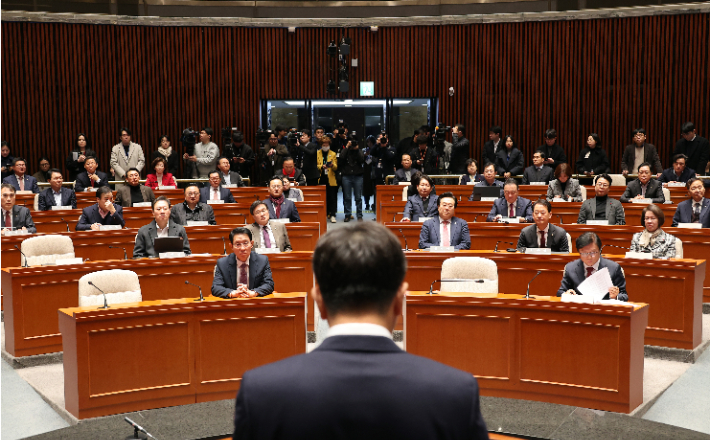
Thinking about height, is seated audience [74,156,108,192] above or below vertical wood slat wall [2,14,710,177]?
below

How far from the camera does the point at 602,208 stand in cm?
769

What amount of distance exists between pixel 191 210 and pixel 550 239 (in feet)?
12.7

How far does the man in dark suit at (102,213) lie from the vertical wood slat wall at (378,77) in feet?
18.1

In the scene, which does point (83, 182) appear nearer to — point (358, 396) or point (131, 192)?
point (131, 192)

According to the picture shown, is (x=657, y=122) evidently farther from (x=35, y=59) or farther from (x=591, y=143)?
(x=35, y=59)

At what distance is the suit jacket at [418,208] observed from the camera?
7.97 metres

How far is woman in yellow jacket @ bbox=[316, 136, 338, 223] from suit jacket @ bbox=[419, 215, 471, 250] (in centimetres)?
426

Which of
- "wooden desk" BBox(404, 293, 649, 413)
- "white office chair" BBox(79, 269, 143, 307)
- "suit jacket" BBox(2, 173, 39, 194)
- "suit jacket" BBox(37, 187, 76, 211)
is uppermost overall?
"suit jacket" BBox(2, 173, 39, 194)

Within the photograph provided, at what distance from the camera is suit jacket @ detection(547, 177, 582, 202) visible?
342 inches

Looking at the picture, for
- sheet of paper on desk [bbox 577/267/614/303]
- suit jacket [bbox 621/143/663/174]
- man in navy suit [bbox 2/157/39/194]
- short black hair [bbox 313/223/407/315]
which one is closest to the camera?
short black hair [bbox 313/223/407/315]

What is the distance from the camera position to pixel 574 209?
8.42 metres

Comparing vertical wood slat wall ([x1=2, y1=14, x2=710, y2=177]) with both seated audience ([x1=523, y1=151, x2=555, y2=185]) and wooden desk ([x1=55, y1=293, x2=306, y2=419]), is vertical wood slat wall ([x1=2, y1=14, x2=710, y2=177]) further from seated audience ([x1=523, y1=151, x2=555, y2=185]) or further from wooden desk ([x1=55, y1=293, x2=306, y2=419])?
wooden desk ([x1=55, y1=293, x2=306, y2=419])

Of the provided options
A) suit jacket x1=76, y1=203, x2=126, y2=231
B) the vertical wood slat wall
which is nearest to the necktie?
suit jacket x1=76, y1=203, x2=126, y2=231

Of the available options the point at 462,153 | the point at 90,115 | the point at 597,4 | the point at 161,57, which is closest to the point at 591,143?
the point at 462,153
